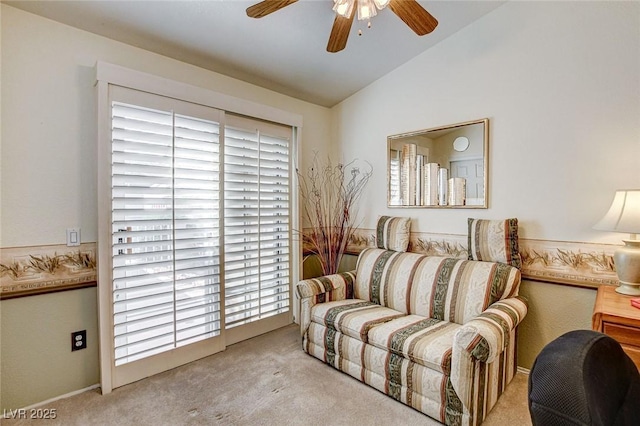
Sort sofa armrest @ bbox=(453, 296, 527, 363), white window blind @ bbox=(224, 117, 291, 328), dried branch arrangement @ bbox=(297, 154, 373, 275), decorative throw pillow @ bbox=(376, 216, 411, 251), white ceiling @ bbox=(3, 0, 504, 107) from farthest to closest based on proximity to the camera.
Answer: dried branch arrangement @ bbox=(297, 154, 373, 275)
decorative throw pillow @ bbox=(376, 216, 411, 251)
white window blind @ bbox=(224, 117, 291, 328)
white ceiling @ bbox=(3, 0, 504, 107)
sofa armrest @ bbox=(453, 296, 527, 363)

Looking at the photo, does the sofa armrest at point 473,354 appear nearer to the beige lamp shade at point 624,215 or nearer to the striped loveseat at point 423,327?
the striped loveseat at point 423,327

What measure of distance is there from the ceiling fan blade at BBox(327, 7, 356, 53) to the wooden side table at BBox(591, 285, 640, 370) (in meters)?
2.06

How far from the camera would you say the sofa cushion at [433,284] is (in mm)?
2205

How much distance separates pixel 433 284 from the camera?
8.01ft

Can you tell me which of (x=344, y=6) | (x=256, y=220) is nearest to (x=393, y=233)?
(x=256, y=220)

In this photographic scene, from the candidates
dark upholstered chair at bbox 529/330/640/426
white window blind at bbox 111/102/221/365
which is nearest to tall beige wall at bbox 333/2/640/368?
dark upholstered chair at bbox 529/330/640/426

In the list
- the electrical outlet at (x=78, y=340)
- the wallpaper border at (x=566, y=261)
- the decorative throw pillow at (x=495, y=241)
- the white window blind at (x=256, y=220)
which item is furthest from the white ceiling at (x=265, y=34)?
the electrical outlet at (x=78, y=340)

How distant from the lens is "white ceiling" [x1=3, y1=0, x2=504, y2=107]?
6.58ft

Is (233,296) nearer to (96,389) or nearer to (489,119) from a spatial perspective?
(96,389)

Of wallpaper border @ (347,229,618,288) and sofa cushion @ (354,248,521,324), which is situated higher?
wallpaper border @ (347,229,618,288)

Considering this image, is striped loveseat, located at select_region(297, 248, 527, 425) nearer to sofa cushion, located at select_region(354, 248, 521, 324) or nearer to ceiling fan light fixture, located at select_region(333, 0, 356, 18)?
sofa cushion, located at select_region(354, 248, 521, 324)

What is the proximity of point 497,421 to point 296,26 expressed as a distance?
295 cm

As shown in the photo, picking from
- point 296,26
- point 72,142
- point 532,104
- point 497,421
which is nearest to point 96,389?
point 72,142

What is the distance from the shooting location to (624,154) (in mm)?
2000
